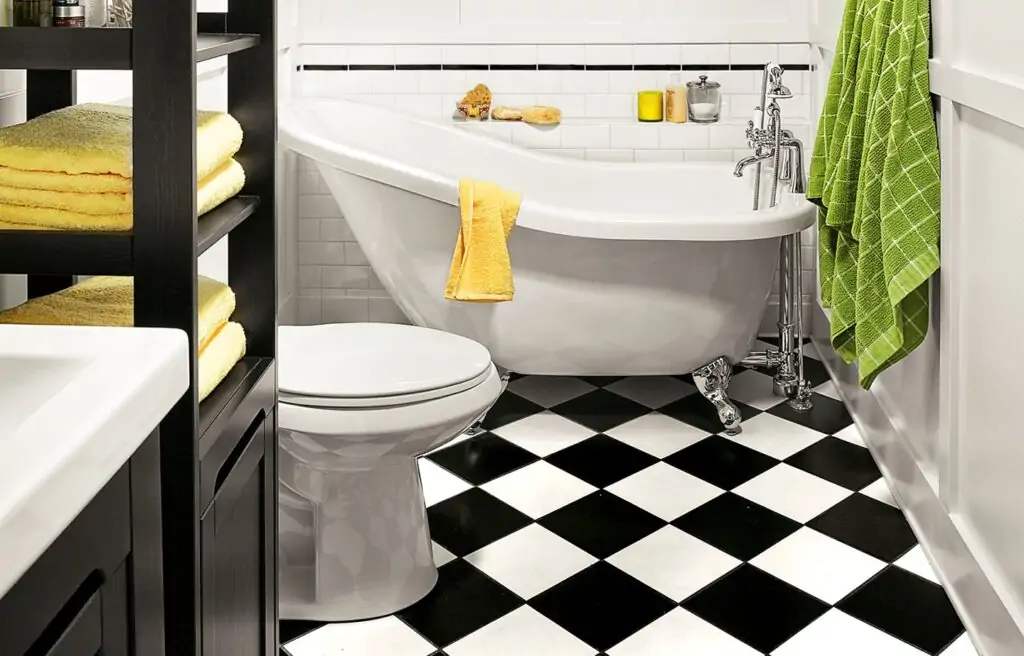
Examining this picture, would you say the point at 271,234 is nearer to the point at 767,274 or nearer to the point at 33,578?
the point at 33,578

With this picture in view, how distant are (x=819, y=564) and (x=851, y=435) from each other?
854mm

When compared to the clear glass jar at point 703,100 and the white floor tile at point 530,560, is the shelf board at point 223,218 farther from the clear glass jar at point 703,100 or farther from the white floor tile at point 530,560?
the clear glass jar at point 703,100

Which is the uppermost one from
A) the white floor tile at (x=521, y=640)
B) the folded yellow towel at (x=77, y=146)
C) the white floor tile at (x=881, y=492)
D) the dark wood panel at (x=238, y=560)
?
the folded yellow towel at (x=77, y=146)

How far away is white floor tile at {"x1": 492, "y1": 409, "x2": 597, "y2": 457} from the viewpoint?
127 inches

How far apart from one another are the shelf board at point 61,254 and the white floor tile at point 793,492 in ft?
6.39

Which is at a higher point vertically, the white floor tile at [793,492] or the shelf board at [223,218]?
the shelf board at [223,218]

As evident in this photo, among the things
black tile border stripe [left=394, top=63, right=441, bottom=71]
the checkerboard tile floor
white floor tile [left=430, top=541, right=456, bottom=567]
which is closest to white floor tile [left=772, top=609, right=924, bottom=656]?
the checkerboard tile floor

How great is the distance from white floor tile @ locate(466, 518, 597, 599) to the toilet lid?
452mm

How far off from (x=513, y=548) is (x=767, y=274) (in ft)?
3.81

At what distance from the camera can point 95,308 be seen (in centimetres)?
132

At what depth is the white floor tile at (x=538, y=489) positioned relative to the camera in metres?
2.82

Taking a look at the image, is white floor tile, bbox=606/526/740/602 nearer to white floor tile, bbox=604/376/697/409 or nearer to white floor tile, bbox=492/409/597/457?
white floor tile, bbox=492/409/597/457

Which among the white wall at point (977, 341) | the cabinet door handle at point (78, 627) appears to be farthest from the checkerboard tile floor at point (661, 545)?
the cabinet door handle at point (78, 627)

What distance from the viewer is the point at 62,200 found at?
1.21 m
